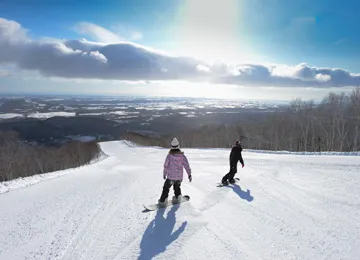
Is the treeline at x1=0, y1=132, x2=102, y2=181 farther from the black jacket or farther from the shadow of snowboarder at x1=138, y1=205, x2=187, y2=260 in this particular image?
the shadow of snowboarder at x1=138, y1=205, x2=187, y2=260

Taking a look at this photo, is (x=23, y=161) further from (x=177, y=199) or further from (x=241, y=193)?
(x=241, y=193)

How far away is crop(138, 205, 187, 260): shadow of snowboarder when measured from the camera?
4817mm

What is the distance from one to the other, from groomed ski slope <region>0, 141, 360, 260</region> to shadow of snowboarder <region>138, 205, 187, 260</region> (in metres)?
0.02

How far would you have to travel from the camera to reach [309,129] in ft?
166

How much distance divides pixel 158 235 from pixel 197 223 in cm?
102

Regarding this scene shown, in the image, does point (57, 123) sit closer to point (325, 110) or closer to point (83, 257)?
point (325, 110)

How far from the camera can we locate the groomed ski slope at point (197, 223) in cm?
482

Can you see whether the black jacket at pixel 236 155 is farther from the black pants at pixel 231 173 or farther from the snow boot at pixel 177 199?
the snow boot at pixel 177 199

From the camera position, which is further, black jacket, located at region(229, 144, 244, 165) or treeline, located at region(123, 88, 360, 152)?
treeline, located at region(123, 88, 360, 152)

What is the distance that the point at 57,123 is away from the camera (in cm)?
14138

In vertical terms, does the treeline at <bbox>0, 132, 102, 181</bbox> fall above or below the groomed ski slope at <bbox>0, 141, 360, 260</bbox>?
below

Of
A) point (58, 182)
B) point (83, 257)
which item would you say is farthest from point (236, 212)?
point (58, 182)

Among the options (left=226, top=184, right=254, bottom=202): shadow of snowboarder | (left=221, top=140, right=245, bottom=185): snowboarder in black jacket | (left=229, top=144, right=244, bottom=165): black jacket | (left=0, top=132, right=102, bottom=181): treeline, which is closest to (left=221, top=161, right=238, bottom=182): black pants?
(left=221, top=140, right=245, bottom=185): snowboarder in black jacket

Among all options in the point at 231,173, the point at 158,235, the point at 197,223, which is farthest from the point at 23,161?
the point at 197,223
